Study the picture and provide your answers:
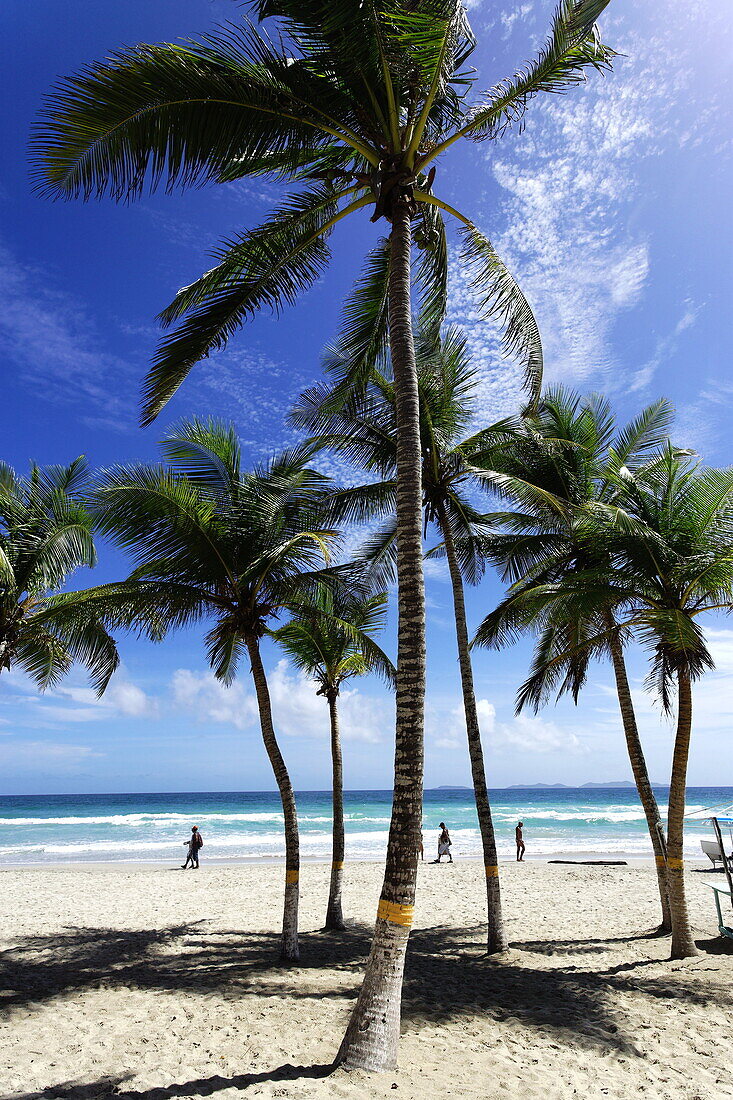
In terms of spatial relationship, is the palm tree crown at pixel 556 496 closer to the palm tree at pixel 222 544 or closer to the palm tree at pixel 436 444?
the palm tree at pixel 436 444

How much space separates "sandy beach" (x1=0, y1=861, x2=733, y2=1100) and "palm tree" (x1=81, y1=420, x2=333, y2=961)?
1.71 metres

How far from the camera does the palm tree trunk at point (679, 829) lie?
8.30 m

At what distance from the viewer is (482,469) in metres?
10.4

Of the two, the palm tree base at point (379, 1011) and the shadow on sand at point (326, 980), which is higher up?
the palm tree base at point (379, 1011)

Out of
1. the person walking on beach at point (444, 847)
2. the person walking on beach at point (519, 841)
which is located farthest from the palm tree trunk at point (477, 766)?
the person walking on beach at point (519, 841)

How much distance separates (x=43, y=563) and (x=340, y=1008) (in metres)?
7.70

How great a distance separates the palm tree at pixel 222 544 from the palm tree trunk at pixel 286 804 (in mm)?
14

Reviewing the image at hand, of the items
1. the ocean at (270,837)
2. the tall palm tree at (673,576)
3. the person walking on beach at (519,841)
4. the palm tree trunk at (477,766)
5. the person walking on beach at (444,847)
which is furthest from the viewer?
the ocean at (270,837)

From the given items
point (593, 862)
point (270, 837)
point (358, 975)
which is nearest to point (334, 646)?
point (358, 975)

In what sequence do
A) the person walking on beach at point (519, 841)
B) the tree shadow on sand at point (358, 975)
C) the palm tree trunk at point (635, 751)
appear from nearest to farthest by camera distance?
the tree shadow on sand at point (358, 975) < the palm tree trunk at point (635, 751) < the person walking on beach at point (519, 841)

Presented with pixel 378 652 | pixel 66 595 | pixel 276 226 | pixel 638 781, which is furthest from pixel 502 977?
pixel 276 226

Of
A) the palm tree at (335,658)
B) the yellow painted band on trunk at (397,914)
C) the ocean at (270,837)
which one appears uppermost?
the palm tree at (335,658)

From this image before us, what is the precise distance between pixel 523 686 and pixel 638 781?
10.5 feet

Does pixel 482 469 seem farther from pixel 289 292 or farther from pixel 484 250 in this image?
pixel 289 292
